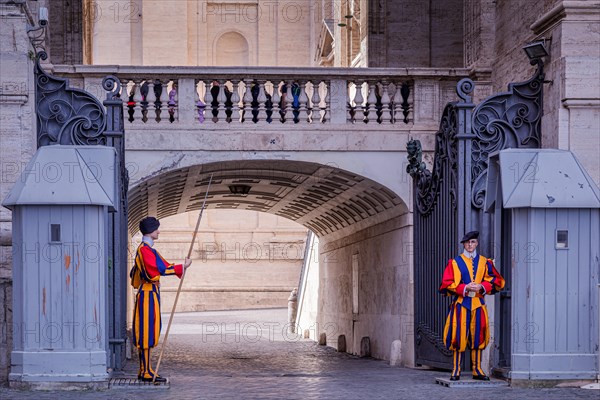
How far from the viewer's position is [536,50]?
15.6 metres

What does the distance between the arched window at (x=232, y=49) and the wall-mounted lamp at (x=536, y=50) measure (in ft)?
113

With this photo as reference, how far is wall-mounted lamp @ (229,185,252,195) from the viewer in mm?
23766

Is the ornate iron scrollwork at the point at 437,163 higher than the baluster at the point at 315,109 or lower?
lower

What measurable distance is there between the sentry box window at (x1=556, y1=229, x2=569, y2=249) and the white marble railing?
6.96 metres

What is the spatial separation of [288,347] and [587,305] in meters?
14.7

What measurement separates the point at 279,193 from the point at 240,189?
0.84 metres

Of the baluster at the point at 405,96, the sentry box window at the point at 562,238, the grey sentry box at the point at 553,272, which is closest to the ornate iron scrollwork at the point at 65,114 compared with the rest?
the grey sentry box at the point at 553,272

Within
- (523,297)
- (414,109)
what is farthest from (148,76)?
(523,297)

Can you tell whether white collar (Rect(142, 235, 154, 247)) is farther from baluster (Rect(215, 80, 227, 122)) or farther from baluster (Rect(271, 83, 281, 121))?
baluster (Rect(271, 83, 281, 121))

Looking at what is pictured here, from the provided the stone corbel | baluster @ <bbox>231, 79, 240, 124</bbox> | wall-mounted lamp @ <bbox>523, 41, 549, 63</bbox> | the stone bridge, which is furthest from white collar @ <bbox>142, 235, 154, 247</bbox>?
baluster @ <bbox>231, 79, 240, 124</bbox>

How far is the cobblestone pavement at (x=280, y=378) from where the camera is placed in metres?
12.2

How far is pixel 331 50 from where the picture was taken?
4125 cm

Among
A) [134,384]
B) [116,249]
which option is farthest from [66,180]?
[134,384]

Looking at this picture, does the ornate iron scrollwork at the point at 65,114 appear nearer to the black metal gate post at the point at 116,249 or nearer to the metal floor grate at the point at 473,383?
the black metal gate post at the point at 116,249
